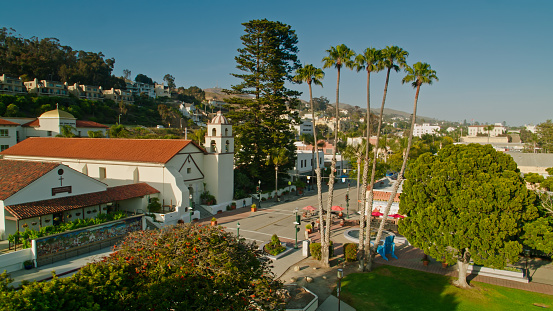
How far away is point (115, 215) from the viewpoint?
23422 mm

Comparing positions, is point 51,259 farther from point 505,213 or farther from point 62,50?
point 62,50

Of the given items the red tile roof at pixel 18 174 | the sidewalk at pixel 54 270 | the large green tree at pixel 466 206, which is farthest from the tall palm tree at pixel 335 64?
the red tile roof at pixel 18 174

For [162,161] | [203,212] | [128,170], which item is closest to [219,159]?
[203,212]

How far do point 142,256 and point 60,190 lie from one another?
1559 cm

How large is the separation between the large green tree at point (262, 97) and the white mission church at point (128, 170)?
6.43 m

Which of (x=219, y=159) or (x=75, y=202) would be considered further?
(x=219, y=159)

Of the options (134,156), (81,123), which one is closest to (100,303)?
(134,156)

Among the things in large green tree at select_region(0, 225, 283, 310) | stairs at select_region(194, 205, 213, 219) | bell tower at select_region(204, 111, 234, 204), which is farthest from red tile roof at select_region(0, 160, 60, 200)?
bell tower at select_region(204, 111, 234, 204)

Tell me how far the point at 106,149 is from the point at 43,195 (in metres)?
12.7

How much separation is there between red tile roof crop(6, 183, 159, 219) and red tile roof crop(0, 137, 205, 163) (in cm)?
334

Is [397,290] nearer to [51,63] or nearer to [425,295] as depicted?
[425,295]

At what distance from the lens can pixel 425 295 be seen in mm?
16391

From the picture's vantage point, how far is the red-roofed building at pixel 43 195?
65.5ft

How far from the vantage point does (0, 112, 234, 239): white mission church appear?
70.8 feet
